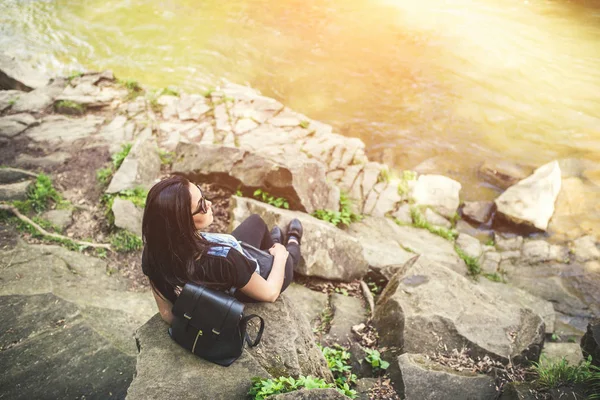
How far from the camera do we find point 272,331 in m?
3.84

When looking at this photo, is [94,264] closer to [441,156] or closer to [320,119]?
[320,119]

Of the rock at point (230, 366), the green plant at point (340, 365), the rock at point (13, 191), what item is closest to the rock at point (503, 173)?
the green plant at point (340, 365)

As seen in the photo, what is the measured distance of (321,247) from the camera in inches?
240

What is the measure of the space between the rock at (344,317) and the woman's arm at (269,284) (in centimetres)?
153

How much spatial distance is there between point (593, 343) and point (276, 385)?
3.45 metres

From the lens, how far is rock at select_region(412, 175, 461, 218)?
9344 mm

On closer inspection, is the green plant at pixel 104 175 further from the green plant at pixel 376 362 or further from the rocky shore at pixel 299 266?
the green plant at pixel 376 362

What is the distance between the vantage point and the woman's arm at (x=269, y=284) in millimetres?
3617

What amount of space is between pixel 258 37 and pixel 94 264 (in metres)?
14.4

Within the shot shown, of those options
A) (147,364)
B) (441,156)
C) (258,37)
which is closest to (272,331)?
(147,364)

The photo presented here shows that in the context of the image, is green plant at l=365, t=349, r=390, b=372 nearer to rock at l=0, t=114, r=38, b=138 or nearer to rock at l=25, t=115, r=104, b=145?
rock at l=25, t=115, r=104, b=145

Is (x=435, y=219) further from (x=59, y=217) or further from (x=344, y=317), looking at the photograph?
(x=59, y=217)

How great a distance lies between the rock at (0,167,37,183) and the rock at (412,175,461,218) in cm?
848

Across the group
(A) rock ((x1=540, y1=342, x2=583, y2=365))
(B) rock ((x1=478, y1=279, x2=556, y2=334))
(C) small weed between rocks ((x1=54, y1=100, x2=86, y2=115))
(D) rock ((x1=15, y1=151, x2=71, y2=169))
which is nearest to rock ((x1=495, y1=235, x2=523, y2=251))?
(B) rock ((x1=478, y1=279, x2=556, y2=334))
